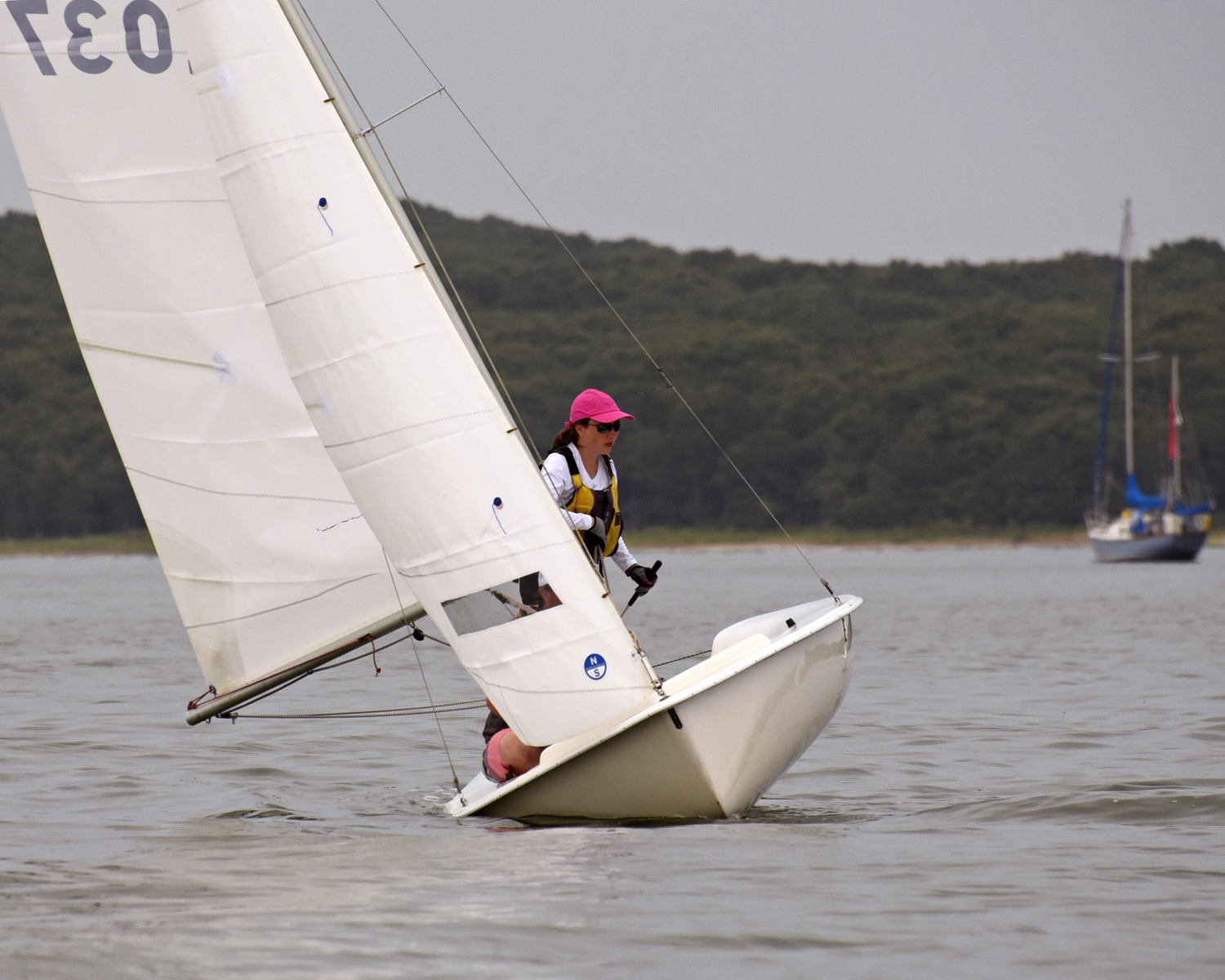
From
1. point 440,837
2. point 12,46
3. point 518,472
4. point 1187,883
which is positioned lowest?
point 1187,883

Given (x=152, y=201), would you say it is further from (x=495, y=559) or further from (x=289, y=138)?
(x=495, y=559)

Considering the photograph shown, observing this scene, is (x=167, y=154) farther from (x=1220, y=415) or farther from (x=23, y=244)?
(x=23, y=244)

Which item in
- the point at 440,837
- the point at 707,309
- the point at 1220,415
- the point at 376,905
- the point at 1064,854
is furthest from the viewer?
the point at 707,309

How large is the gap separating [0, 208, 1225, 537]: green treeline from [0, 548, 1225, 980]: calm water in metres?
59.5

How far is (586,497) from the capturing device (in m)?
7.76

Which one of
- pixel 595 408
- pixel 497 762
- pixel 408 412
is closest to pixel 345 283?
pixel 408 412

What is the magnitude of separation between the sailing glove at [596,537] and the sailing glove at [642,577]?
0.17 meters

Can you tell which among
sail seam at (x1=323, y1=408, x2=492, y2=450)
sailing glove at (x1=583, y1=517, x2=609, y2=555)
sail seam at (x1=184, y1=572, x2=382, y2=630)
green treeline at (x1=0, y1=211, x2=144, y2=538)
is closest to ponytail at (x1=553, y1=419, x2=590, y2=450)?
sailing glove at (x1=583, y1=517, x2=609, y2=555)

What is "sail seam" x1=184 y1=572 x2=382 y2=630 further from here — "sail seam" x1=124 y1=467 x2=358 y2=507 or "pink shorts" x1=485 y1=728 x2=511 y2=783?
"pink shorts" x1=485 y1=728 x2=511 y2=783

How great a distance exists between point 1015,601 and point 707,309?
8211 cm

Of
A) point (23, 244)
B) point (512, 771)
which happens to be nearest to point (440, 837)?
point (512, 771)

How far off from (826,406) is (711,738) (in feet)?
270

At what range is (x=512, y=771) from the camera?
26.0ft

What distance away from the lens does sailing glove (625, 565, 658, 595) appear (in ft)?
25.7
